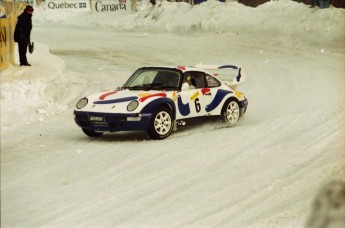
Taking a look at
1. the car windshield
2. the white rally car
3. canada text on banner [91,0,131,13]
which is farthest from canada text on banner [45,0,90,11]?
the car windshield

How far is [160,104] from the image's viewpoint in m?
8.73

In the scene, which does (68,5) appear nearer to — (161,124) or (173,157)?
(161,124)

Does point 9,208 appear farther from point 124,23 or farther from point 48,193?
point 124,23

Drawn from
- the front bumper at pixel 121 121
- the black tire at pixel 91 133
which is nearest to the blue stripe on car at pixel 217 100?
the front bumper at pixel 121 121

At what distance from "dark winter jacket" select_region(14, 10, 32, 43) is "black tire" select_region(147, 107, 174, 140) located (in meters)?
7.03

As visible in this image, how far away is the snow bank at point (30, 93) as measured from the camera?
10945 millimetres

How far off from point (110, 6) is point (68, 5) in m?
3.20

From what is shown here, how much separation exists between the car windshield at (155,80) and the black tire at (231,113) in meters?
1.19

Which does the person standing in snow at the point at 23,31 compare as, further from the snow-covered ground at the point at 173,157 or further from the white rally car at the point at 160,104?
the white rally car at the point at 160,104

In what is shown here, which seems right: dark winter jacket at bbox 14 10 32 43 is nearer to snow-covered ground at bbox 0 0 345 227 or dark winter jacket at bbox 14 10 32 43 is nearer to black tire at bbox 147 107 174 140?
snow-covered ground at bbox 0 0 345 227

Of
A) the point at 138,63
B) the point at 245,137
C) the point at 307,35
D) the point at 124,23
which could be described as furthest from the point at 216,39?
the point at 245,137

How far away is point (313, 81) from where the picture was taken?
16.5 m

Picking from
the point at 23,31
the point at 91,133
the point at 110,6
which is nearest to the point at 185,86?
the point at 91,133

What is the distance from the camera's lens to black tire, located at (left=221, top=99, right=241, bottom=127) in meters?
10.2
